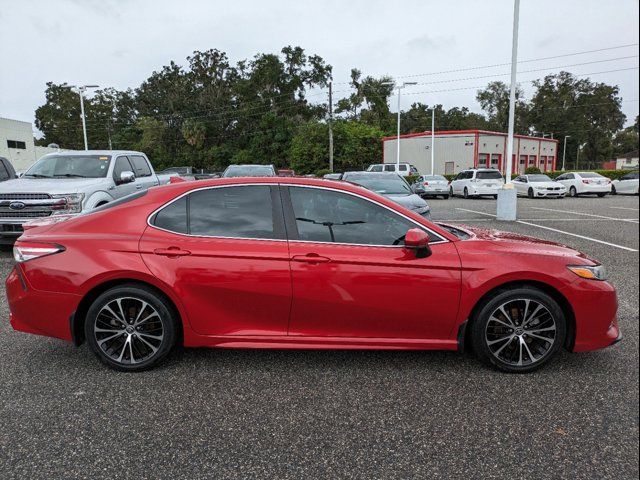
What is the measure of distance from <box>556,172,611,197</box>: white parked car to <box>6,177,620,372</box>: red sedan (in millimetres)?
23852

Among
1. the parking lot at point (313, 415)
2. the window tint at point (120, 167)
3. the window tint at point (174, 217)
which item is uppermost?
the window tint at point (120, 167)

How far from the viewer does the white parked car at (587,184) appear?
79.8 feet

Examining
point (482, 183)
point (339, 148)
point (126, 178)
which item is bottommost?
point (482, 183)

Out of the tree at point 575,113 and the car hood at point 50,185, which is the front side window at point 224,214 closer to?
the car hood at point 50,185

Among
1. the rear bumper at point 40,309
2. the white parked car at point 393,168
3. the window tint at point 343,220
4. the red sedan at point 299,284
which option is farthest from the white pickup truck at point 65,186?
the white parked car at point 393,168

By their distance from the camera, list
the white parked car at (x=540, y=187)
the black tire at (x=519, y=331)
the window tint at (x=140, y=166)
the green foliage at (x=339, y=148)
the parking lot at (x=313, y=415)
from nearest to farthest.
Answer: the parking lot at (x=313, y=415) < the black tire at (x=519, y=331) < the window tint at (x=140, y=166) < the white parked car at (x=540, y=187) < the green foliage at (x=339, y=148)

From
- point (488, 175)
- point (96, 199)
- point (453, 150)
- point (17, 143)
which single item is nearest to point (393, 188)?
point (96, 199)

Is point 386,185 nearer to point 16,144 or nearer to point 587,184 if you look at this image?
point 587,184

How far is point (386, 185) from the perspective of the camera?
11.1 m

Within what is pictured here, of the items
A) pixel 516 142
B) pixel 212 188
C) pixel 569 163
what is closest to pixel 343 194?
pixel 212 188

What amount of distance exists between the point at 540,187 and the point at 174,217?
23365mm

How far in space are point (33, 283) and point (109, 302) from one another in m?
0.64

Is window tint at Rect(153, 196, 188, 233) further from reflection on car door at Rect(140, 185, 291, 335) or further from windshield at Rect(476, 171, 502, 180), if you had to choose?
windshield at Rect(476, 171, 502, 180)

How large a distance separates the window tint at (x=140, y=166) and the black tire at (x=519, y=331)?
9.09m
